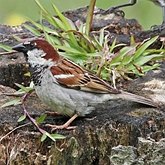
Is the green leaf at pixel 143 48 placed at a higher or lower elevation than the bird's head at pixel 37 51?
lower

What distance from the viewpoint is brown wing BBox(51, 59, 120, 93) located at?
4.61 metres

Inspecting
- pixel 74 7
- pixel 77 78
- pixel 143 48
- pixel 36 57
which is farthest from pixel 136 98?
pixel 74 7

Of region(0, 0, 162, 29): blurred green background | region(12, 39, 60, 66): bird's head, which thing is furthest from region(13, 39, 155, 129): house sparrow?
region(0, 0, 162, 29): blurred green background

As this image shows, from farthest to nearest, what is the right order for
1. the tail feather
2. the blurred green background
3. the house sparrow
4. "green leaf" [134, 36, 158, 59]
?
1. the blurred green background
2. "green leaf" [134, 36, 158, 59]
3. the tail feather
4. the house sparrow

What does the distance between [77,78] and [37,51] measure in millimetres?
254

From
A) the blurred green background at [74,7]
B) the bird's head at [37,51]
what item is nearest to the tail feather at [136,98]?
the bird's head at [37,51]

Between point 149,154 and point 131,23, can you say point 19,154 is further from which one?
point 131,23

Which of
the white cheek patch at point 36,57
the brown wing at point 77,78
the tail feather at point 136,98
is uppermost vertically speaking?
the white cheek patch at point 36,57

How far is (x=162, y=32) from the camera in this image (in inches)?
250

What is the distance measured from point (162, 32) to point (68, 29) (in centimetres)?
102

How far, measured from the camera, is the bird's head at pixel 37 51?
4.59 metres

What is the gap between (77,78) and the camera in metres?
4.67

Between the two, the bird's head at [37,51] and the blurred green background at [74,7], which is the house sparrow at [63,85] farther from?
the blurred green background at [74,7]

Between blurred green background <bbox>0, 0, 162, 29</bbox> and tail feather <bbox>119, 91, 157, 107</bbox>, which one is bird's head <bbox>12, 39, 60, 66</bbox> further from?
blurred green background <bbox>0, 0, 162, 29</bbox>
